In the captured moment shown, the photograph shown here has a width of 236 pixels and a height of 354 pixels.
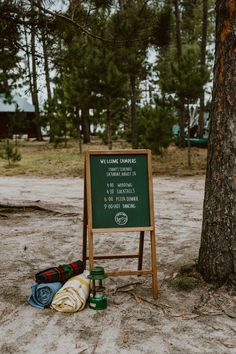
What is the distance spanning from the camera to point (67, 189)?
12.0 meters

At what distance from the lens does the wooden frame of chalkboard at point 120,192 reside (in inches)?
169

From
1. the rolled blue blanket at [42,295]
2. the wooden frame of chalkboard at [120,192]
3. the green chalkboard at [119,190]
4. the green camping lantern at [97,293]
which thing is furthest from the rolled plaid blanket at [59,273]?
the green chalkboard at [119,190]

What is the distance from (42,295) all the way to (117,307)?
68cm

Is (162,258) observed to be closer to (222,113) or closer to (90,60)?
(222,113)

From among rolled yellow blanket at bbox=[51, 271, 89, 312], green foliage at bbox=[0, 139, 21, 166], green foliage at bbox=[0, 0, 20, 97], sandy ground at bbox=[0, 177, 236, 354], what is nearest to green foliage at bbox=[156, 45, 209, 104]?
green foliage at bbox=[0, 139, 21, 166]

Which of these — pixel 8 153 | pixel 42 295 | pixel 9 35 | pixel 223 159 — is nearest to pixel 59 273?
pixel 42 295

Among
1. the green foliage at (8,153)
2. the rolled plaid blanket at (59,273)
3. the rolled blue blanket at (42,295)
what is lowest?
the rolled blue blanket at (42,295)

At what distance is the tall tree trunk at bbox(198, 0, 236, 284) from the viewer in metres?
4.21

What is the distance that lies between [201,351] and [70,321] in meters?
1.12

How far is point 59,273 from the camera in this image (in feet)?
14.0

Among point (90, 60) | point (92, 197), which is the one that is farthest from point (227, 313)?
point (90, 60)

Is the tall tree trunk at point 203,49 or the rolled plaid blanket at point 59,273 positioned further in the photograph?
the tall tree trunk at point 203,49

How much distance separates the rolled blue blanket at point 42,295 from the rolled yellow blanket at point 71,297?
0.16ft

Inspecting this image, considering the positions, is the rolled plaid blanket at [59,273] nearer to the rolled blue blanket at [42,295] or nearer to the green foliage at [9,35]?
the rolled blue blanket at [42,295]
